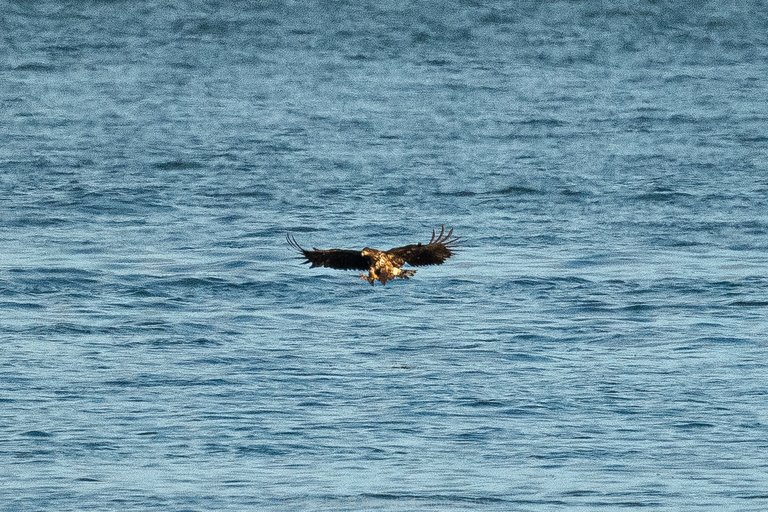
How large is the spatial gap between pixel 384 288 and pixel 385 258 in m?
9.18

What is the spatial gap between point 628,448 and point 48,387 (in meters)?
6.18

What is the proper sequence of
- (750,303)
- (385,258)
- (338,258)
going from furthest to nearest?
(750,303)
(338,258)
(385,258)

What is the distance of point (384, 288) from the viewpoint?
2705cm

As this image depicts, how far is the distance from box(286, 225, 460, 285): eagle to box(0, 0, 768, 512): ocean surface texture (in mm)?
2185

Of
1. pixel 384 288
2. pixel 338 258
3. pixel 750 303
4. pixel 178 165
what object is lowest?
pixel 750 303

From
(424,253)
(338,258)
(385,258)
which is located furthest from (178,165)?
(385,258)

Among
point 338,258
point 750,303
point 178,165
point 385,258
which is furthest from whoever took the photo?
point 178,165

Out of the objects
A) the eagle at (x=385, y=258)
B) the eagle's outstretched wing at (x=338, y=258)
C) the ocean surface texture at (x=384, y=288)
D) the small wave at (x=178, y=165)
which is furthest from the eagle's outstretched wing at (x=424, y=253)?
the small wave at (x=178, y=165)

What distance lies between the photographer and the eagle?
1780 centimetres

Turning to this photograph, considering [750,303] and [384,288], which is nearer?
[750,303]

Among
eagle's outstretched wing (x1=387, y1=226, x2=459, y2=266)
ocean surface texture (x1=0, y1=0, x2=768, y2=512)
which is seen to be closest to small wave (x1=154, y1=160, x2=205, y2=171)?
ocean surface texture (x1=0, y1=0, x2=768, y2=512)

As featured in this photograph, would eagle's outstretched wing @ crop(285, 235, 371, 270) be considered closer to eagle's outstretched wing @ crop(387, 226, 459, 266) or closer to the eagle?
the eagle

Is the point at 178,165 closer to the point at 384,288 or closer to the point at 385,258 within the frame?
the point at 384,288

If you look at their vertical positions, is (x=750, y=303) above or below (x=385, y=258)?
below
